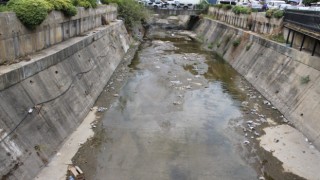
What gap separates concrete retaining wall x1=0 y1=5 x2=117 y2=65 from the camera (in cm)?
1391

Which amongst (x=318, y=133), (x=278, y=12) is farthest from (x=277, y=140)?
(x=278, y=12)

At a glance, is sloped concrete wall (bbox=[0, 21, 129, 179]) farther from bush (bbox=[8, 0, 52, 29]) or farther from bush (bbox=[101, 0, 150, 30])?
bush (bbox=[101, 0, 150, 30])

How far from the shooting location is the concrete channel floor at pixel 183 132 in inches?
522

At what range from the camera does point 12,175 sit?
10523 millimetres

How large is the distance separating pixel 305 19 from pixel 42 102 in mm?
18161

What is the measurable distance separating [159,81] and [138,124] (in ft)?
30.6

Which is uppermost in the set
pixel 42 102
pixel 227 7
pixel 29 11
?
pixel 29 11

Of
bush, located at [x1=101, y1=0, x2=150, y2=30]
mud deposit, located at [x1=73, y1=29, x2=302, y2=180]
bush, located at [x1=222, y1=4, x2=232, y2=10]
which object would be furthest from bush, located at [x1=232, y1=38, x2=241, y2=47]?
bush, located at [x1=101, y1=0, x2=150, y2=30]

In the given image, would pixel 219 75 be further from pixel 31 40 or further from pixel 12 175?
pixel 12 175

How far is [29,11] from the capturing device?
15.4m

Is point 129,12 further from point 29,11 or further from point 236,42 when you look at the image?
point 29,11

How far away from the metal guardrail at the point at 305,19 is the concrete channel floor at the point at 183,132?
5.76 metres

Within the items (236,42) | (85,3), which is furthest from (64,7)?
(236,42)

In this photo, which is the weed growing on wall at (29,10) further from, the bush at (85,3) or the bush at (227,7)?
the bush at (227,7)
